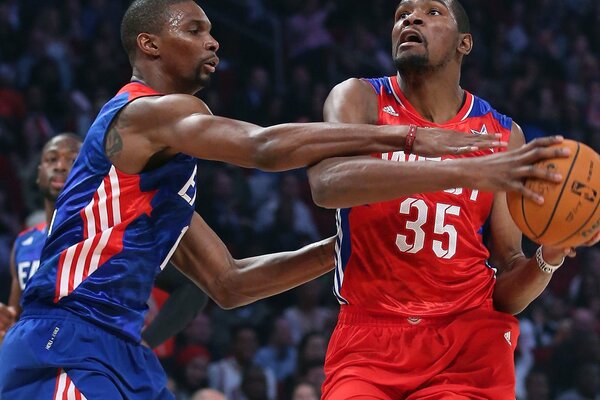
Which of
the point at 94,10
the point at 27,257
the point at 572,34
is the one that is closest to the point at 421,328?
the point at 27,257

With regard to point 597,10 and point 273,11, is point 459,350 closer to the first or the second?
point 273,11

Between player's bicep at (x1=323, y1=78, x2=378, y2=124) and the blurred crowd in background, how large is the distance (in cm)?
409

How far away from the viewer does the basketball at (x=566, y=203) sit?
11.5 ft

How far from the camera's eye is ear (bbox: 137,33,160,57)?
4305 mm

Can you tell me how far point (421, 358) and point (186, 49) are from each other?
63.0 inches

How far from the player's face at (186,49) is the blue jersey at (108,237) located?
0.78ft

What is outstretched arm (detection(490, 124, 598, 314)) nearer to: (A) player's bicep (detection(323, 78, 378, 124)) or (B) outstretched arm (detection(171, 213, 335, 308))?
(A) player's bicep (detection(323, 78, 378, 124))

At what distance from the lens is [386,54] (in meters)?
13.1

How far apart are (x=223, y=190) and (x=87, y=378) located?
6.61 m

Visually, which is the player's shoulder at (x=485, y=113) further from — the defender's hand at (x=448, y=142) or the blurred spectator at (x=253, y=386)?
Answer: the blurred spectator at (x=253, y=386)

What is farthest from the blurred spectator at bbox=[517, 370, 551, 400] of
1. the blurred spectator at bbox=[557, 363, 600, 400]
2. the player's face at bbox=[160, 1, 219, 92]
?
the player's face at bbox=[160, 1, 219, 92]

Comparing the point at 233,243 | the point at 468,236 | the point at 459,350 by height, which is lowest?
the point at 233,243

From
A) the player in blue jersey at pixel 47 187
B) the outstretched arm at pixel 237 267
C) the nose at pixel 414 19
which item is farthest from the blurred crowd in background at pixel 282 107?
the nose at pixel 414 19

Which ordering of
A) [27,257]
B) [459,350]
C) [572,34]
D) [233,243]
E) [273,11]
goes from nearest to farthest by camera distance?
[459,350]
[27,257]
[233,243]
[273,11]
[572,34]
